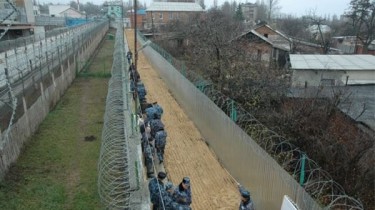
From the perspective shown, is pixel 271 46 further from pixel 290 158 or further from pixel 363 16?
pixel 290 158

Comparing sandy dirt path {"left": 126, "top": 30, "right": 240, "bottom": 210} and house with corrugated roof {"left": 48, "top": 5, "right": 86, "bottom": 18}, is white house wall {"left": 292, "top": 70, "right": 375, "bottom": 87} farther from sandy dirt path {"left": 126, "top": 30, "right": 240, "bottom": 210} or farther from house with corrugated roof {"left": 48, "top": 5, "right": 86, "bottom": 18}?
house with corrugated roof {"left": 48, "top": 5, "right": 86, "bottom": 18}

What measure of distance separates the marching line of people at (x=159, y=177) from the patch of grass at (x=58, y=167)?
5.54 feet

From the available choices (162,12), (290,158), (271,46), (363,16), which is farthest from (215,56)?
(162,12)

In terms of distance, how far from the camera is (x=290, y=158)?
352 inches

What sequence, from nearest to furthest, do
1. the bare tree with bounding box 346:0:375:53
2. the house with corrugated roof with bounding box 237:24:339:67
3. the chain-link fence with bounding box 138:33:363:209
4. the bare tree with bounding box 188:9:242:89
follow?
the chain-link fence with bounding box 138:33:363:209
the bare tree with bounding box 188:9:242:89
the house with corrugated roof with bounding box 237:24:339:67
the bare tree with bounding box 346:0:375:53

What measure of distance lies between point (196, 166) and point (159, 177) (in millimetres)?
3283

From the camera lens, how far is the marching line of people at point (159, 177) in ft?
24.5

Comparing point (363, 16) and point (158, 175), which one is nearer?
point (158, 175)

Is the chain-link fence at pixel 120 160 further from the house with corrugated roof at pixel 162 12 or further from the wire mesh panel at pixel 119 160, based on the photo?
the house with corrugated roof at pixel 162 12

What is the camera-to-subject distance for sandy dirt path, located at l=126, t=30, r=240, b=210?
9.43 meters

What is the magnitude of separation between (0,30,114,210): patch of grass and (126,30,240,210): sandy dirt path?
2392mm

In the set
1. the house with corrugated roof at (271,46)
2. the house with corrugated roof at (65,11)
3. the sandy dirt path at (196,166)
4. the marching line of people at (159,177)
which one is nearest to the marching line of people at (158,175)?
the marching line of people at (159,177)

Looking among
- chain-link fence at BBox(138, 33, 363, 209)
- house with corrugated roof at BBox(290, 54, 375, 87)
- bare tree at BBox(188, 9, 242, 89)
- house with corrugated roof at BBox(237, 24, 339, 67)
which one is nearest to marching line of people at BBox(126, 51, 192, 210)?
chain-link fence at BBox(138, 33, 363, 209)

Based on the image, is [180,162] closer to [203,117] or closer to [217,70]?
[203,117]
